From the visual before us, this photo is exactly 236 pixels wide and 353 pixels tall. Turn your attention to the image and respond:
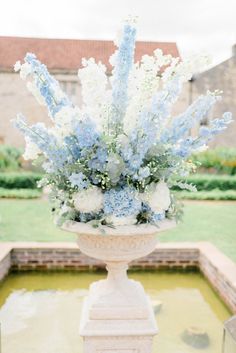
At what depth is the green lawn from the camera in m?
8.38

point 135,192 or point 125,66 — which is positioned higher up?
point 125,66

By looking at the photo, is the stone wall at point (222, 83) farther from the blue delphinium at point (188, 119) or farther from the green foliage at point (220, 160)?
the blue delphinium at point (188, 119)

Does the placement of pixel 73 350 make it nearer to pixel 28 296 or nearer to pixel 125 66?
pixel 28 296

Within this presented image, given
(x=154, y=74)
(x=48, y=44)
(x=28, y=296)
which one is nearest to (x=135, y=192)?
(x=154, y=74)

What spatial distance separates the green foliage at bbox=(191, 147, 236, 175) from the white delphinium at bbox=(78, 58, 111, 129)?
46.9 feet

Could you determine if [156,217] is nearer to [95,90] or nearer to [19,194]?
[95,90]

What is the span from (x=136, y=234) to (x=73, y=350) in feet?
7.16

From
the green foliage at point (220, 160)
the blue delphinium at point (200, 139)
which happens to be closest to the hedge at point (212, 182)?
the green foliage at point (220, 160)

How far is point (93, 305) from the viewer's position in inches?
137

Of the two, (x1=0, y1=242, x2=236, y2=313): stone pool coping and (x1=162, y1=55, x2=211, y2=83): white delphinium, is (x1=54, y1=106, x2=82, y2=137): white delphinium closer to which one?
(x1=162, y1=55, x2=211, y2=83): white delphinium

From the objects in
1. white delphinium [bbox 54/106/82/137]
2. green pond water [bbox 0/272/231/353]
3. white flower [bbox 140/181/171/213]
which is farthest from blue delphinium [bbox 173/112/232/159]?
green pond water [bbox 0/272/231/353]

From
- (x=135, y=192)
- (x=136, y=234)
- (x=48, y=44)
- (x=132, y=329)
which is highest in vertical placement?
(x=48, y=44)

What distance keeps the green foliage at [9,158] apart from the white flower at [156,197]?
48.4 feet

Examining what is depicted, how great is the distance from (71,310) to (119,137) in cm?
327
